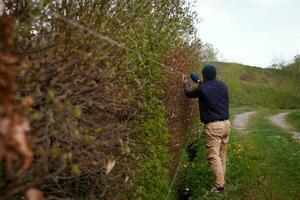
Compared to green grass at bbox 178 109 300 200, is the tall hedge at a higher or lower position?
higher

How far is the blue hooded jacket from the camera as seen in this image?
866 centimetres

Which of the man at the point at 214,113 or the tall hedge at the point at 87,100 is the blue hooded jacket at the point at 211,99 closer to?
the man at the point at 214,113

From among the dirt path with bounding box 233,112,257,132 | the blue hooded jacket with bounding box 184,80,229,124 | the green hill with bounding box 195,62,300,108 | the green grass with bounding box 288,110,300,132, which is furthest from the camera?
the green hill with bounding box 195,62,300,108

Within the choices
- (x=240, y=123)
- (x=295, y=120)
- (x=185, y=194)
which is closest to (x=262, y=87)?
(x=295, y=120)

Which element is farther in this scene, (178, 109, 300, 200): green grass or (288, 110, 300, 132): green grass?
(288, 110, 300, 132): green grass

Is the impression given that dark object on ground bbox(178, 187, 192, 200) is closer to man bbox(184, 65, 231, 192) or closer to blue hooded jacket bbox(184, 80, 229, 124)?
man bbox(184, 65, 231, 192)

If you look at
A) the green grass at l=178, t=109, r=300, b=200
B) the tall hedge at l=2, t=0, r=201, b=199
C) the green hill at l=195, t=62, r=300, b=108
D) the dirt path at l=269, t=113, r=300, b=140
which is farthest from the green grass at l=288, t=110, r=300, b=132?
the green hill at l=195, t=62, r=300, b=108

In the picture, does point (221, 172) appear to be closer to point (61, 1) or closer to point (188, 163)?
point (188, 163)

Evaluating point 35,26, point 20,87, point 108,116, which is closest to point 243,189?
point 108,116

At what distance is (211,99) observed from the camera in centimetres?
866

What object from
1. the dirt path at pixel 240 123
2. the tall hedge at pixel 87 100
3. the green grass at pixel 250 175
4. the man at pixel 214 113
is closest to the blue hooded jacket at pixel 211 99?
the man at pixel 214 113

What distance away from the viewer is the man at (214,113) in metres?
8.70

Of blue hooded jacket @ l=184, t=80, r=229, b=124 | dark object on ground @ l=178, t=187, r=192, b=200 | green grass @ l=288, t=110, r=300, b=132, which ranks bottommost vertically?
green grass @ l=288, t=110, r=300, b=132

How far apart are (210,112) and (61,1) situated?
447 centimetres
